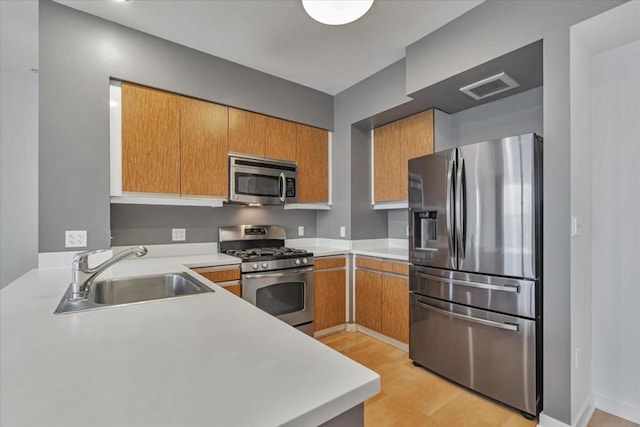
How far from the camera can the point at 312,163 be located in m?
3.48


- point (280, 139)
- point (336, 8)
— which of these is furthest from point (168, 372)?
Result: point (280, 139)

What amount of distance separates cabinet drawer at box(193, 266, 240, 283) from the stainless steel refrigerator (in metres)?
1.49

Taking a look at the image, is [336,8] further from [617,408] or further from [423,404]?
[617,408]

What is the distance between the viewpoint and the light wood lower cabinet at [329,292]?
3.12 meters

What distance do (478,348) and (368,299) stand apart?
120 centimetres

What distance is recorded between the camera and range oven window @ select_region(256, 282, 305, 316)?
2.73 meters

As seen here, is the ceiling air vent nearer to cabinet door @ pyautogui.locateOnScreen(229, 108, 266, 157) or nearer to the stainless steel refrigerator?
the stainless steel refrigerator

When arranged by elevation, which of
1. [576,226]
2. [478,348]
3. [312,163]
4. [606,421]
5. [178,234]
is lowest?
[606,421]

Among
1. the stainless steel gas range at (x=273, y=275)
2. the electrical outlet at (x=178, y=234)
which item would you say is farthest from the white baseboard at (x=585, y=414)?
the electrical outlet at (x=178, y=234)

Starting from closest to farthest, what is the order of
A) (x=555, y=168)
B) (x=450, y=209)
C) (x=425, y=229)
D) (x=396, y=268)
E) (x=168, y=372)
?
(x=168, y=372)
(x=555, y=168)
(x=450, y=209)
(x=425, y=229)
(x=396, y=268)

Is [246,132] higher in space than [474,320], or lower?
higher

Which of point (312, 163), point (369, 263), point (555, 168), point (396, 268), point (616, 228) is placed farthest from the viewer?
point (312, 163)

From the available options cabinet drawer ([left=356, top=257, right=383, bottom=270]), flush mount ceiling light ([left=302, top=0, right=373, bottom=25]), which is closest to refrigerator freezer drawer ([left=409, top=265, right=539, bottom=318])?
cabinet drawer ([left=356, top=257, right=383, bottom=270])

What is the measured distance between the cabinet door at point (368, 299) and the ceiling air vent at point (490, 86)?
1801 millimetres
